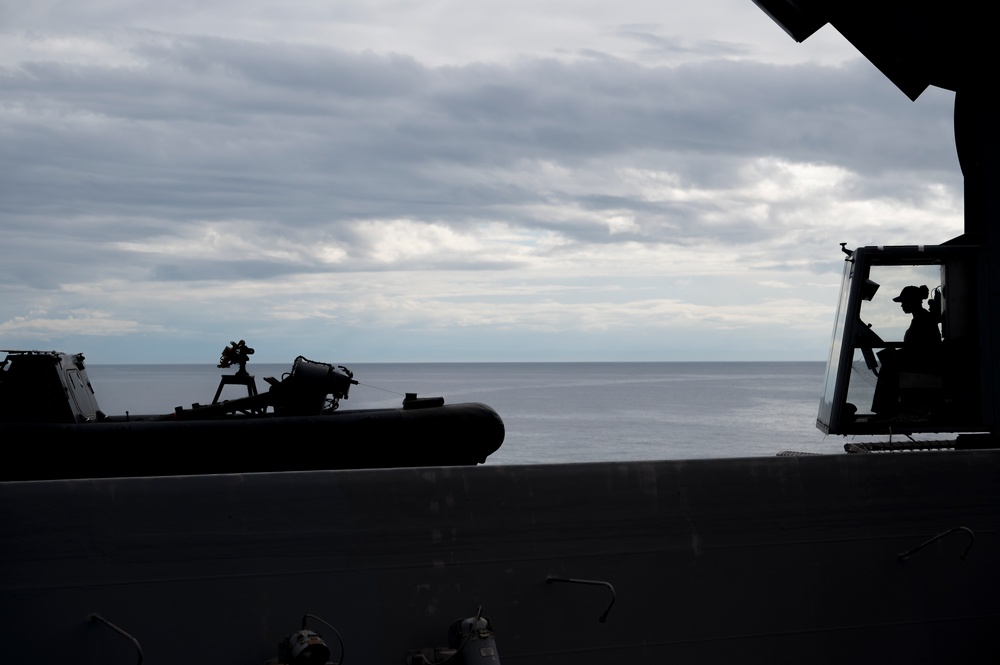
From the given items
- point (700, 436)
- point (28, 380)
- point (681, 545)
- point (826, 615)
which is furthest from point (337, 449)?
point (700, 436)

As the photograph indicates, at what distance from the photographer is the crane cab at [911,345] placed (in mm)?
6766

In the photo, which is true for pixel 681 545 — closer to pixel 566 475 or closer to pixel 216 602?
pixel 566 475

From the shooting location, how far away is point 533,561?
4984mm

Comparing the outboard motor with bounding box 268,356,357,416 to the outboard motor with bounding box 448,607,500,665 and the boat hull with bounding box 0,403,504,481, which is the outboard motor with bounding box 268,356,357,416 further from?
the outboard motor with bounding box 448,607,500,665

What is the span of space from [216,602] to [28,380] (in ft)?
12.6

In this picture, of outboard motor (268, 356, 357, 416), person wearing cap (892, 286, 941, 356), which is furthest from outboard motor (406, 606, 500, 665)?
person wearing cap (892, 286, 941, 356)

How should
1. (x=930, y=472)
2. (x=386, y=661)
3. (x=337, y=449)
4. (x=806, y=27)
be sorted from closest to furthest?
(x=386, y=661)
(x=930, y=472)
(x=806, y=27)
(x=337, y=449)

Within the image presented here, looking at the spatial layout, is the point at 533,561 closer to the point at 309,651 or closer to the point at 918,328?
the point at 309,651

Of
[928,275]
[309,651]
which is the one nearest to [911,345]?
[928,275]

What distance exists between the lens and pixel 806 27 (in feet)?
21.6

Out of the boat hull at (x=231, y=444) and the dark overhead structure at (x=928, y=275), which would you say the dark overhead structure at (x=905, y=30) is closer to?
the dark overhead structure at (x=928, y=275)

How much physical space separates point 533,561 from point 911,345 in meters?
3.57

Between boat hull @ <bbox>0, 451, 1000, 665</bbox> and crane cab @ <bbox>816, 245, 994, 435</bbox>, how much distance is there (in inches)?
44.0

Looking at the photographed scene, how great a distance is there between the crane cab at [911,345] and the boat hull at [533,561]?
1117 millimetres
